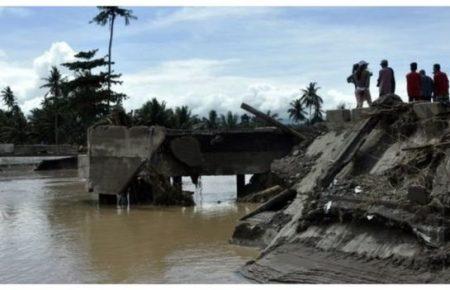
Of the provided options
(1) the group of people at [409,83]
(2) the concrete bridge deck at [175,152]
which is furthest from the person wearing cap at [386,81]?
(2) the concrete bridge deck at [175,152]

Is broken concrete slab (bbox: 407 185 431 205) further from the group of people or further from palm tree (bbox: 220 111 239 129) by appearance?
palm tree (bbox: 220 111 239 129)

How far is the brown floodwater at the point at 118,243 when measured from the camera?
9.43 metres

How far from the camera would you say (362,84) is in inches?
514

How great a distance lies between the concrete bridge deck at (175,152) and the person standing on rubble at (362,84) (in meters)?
7.43

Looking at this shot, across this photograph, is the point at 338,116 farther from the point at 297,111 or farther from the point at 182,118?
the point at 297,111

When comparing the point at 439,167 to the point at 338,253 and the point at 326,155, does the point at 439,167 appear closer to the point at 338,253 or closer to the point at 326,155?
the point at 338,253

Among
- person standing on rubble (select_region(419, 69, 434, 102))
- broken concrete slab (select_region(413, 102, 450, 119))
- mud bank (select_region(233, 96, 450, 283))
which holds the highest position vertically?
person standing on rubble (select_region(419, 69, 434, 102))

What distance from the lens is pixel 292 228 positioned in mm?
9633

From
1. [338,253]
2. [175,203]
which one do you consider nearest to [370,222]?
[338,253]

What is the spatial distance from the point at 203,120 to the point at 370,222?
59.2 metres

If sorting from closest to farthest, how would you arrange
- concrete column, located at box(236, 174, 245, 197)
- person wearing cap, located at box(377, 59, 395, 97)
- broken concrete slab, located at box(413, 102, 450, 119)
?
broken concrete slab, located at box(413, 102, 450, 119) → person wearing cap, located at box(377, 59, 395, 97) → concrete column, located at box(236, 174, 245, 197)

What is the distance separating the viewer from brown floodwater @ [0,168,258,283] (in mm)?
9430

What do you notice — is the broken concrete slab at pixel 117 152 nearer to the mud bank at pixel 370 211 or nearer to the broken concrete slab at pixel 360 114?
the mud bank at pixel 370 211

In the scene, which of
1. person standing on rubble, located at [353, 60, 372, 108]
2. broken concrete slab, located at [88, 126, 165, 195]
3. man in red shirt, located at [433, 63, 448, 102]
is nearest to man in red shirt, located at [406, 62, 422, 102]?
man in red shirt, located at [433, 63, 448, 102]
